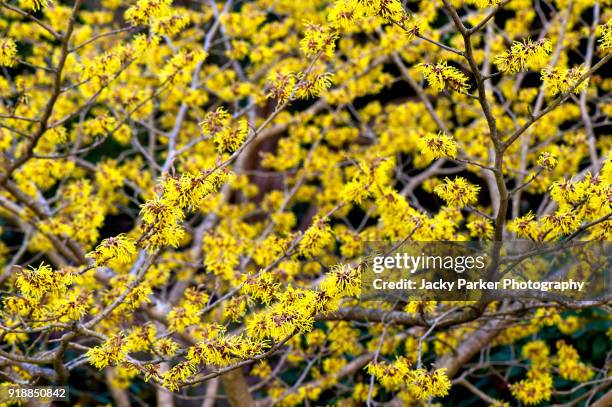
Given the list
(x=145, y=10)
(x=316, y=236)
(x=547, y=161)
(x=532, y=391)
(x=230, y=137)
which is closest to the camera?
(x=547, y=161)

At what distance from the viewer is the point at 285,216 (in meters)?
4.91

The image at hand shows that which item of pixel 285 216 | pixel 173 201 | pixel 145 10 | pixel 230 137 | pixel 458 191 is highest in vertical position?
pixel 145 10

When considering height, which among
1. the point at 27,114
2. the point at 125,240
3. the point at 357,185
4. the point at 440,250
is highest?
the point at 27,114

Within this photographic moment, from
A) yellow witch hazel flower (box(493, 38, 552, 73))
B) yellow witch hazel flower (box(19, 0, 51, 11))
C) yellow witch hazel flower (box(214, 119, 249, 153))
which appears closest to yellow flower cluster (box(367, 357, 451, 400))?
yellow witch hazel flower (box(214, 119, 249, 153))

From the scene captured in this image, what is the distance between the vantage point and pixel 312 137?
5223 mm

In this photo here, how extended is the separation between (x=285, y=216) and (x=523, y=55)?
264cm

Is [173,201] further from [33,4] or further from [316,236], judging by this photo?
[33,4]

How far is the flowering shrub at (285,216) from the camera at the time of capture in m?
2.66

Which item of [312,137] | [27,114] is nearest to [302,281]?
[312,137]

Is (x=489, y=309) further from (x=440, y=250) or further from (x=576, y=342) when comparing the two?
(x=576, y=342)

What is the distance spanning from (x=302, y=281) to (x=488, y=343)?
3.99 ft

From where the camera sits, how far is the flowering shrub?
266 centimetres

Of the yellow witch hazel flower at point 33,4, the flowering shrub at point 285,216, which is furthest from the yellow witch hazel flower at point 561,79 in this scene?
the yellow witch hazel flower at point 33,4

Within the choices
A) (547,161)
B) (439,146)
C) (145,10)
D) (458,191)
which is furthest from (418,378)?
(145,10)
